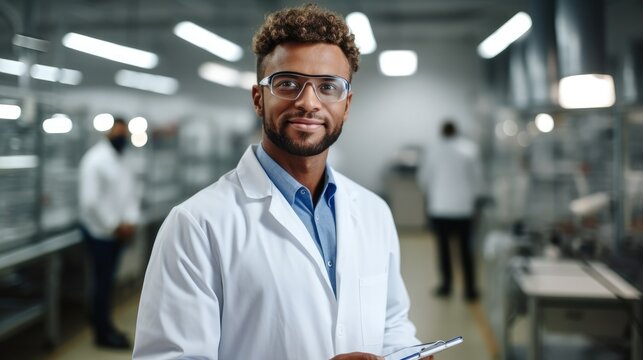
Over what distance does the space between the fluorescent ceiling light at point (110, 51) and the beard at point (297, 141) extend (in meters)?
3.58

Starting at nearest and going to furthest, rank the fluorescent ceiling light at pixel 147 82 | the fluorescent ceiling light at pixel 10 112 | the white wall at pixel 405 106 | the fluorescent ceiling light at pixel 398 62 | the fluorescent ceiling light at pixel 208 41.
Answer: the fluorescent ceiling light at pixel 10 112
the fluorescent ceiling light at pixel 147 82
the fluorescent ceiling light at pixel 208 41
the fluorescent ceiling light at pixel 398 62
the white wall at pixel 405 106

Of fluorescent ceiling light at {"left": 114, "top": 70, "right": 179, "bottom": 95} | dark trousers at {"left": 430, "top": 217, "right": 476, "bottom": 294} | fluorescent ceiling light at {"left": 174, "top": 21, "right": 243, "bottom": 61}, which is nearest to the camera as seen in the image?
dark trousers at {"left": 430, "top": 217, "right": 476, "bottom": 294}

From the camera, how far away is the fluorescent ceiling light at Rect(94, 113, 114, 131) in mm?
4367

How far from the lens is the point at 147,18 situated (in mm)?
6711

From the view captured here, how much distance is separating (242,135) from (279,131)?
192 inches

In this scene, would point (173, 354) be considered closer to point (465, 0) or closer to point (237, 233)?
point (237, 233)

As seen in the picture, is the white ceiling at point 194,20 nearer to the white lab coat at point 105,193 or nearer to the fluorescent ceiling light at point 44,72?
the fluorescent ceiling light at point 44,72

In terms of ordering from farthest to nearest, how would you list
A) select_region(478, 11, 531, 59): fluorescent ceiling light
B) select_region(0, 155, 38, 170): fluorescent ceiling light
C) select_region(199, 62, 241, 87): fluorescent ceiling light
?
select_region(199, 62, 241, 87): fluorescent ceiling light → select_region(478, 11, 531, 59): fluorescent ceiling light → select_region(0, 155, 38, 170): fluorescent ceiling light

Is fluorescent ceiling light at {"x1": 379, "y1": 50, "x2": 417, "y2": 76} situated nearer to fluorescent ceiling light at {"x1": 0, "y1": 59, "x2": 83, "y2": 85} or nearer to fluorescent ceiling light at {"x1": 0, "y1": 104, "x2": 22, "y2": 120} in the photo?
fluorescent ceiling light at {"x1": 0, "y1": 59, "x2": 83, "y2": 85}

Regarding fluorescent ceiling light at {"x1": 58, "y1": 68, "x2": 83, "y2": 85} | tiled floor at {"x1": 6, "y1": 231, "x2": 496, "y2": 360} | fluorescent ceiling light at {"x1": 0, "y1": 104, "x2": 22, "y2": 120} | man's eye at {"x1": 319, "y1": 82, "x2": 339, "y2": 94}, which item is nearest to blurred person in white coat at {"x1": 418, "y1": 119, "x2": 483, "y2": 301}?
tiled floor at {"x1": 6, "y1": 231, "x2": 496, "y2": 360}

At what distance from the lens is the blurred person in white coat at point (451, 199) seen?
4.70 meters

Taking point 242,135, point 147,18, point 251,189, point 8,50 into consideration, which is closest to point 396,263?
point 251,189

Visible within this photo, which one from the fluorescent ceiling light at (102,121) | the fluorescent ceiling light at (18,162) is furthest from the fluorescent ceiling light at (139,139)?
the fluorescent ceiling light at (18,162)

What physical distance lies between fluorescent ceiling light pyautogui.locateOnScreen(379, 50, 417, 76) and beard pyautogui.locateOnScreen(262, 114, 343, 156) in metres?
6.80
